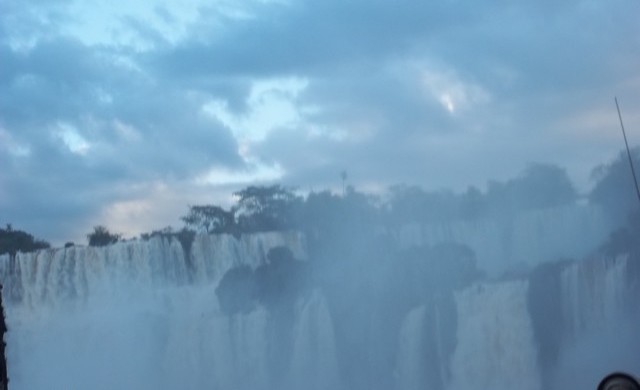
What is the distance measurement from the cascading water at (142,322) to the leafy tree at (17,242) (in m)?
7.55

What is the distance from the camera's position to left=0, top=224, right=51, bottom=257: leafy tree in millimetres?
48750

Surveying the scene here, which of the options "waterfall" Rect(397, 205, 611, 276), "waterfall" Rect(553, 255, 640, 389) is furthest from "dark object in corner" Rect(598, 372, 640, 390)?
"waterfall" Rect(397, 205, 611, 276)

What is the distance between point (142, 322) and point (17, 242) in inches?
423

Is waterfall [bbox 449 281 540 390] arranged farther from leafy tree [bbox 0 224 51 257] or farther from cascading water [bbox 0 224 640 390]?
leafy tree [bbox 0 224 51 257]

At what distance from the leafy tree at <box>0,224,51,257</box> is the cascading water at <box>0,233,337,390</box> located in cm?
755

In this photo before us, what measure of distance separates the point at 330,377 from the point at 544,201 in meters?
10.8

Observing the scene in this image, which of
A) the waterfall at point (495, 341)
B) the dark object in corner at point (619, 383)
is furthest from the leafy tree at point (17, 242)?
the dark object in corner at point (619, 383)

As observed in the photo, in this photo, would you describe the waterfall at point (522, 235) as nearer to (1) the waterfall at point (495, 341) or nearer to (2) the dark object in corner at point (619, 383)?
(1) the waterfall at point (495, 341)

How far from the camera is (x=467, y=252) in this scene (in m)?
41.6

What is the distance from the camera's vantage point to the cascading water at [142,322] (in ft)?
132

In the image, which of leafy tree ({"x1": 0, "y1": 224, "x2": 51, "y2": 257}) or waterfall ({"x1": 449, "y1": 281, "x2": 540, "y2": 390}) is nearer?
waterfall ({"x1": 449, "y1": 281, "x2": 540, "y2": 390})

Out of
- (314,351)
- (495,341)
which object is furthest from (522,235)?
(314,351)

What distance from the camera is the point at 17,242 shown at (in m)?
50.3

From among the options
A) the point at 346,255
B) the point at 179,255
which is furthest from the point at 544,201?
the point at 179,255
